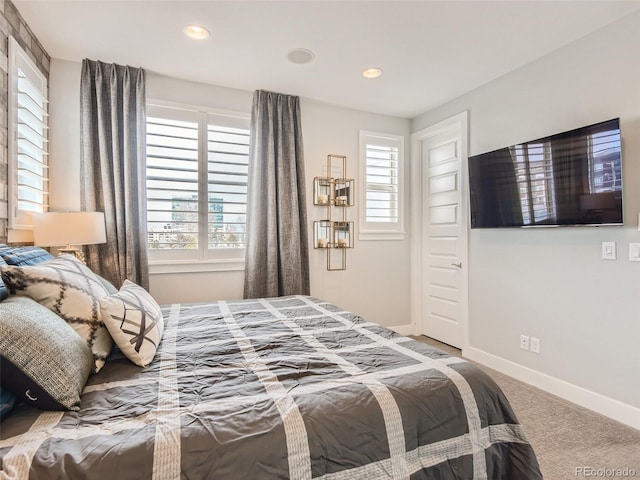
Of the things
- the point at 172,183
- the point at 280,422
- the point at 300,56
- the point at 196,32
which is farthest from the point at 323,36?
the point at 280,422

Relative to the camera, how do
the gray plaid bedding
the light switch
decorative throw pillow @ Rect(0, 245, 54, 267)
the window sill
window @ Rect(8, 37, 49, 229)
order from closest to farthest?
the gray plaid bedding → decorative throw pillow @ Rect(0, 245, 54, 267) → window @ Rect(8, 37, 49, 229) → the light switch → the window sill

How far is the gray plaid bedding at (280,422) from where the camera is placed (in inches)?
34.2

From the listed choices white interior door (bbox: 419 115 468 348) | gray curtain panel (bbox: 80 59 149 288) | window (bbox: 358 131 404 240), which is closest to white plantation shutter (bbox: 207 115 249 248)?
gray curtain panel (bbox: 80 59 149 288)

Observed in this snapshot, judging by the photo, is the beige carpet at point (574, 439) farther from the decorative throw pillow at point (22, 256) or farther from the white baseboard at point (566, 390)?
the decorative throw pillow at point (22, 256)

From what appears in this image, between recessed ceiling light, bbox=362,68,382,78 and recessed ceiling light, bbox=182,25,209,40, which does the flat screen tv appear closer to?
recessed ceiling light, bbox=362,68,382,78

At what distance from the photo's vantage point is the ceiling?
215cm

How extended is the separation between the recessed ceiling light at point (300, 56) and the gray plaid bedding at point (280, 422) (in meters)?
2.24

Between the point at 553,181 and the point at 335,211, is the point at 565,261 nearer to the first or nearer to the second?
the point at 553,181

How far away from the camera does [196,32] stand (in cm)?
242

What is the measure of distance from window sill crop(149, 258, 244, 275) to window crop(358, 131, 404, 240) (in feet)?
4.77

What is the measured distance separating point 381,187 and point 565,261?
2.01m

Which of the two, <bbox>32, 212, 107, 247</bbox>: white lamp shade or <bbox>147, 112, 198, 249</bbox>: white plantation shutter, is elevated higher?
<bbox>147, 112, 198, 249</bbox>: white plantation shutter

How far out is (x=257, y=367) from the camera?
135cm

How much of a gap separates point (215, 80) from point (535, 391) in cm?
380
